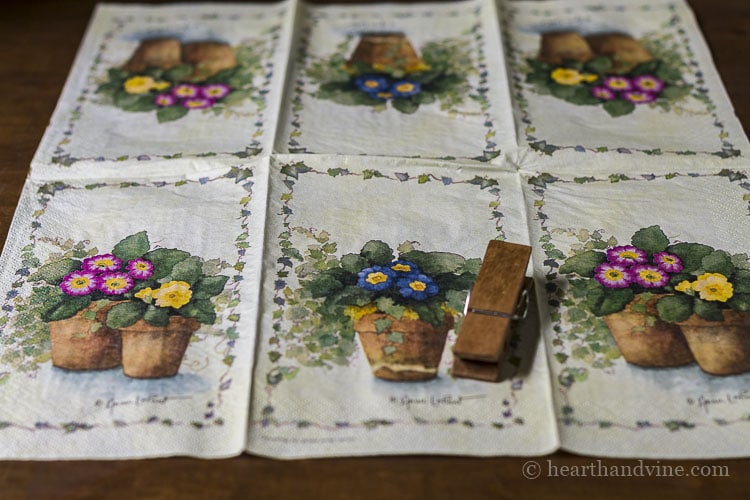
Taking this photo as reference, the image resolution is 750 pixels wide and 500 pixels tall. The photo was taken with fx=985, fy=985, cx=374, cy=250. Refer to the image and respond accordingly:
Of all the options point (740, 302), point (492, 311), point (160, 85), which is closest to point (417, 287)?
point (492, 311)

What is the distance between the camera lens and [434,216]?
5.17 feet

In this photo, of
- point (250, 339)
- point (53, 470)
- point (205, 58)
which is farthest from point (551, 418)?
point (205, 58)

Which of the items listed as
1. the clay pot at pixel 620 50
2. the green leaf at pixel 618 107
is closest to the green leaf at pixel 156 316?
the green leaf at pixel 618 107

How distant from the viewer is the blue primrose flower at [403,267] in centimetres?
147

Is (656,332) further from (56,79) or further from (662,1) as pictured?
(56,79)

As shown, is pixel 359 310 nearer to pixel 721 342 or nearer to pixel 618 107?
pixel 721 342

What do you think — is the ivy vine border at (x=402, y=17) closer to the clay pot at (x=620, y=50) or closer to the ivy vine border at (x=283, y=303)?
the ivy vine border at (x=283, y=303)

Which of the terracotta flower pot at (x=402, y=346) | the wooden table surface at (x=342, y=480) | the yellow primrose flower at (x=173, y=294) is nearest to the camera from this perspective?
the wooden table surface at (x=342, y=480)

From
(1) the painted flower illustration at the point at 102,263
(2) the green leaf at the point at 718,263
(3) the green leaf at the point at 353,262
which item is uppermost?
(2) the green leaf at the point at 718,263

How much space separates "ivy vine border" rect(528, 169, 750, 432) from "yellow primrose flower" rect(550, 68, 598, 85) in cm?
32

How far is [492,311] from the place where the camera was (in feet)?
4.36

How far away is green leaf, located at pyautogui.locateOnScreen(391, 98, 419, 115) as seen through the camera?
5.98 ft

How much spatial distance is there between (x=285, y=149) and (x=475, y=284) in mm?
504

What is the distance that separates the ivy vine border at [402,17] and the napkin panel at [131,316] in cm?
15
